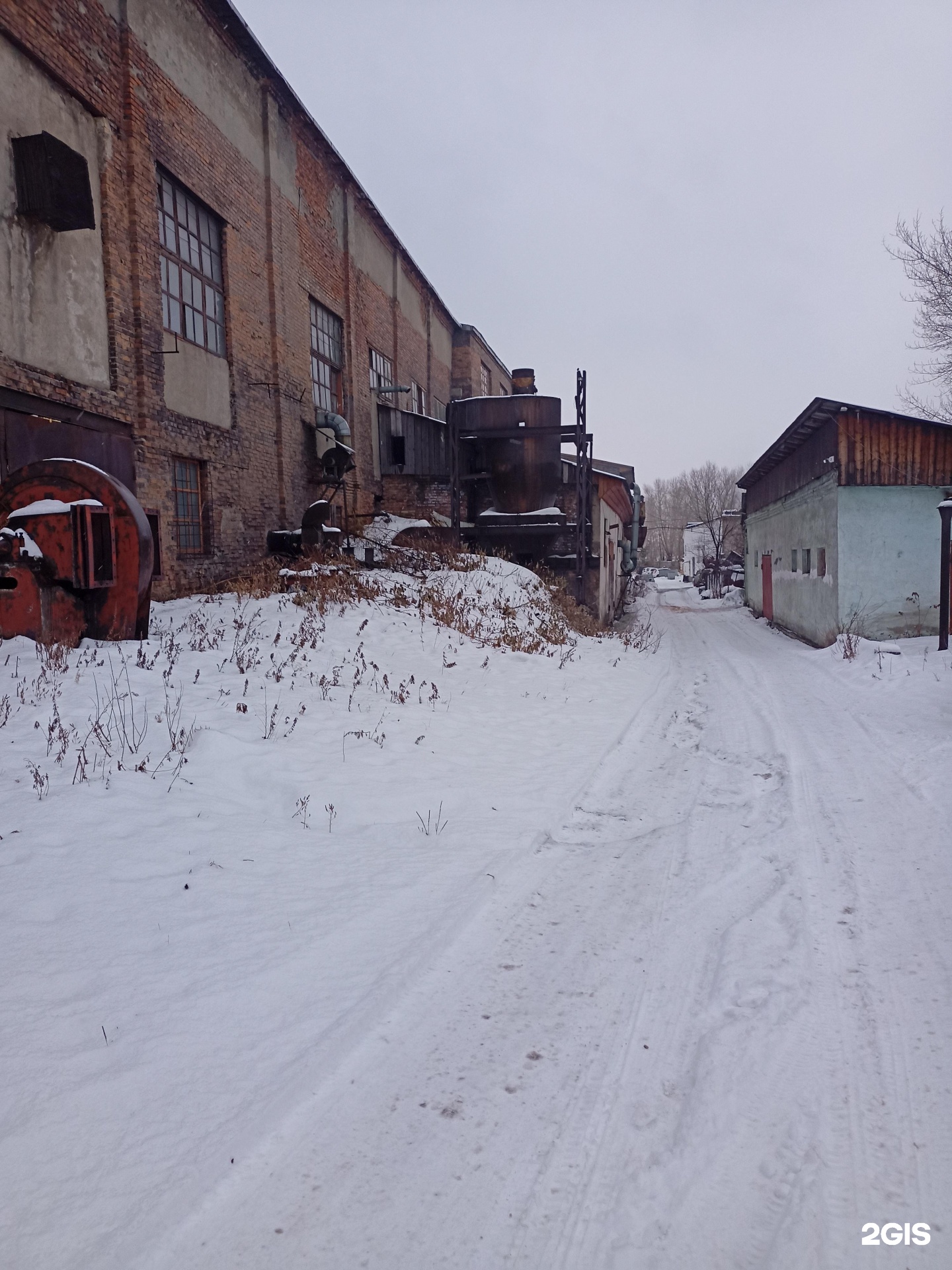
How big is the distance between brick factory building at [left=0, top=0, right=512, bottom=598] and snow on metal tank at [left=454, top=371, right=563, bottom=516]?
324 cm

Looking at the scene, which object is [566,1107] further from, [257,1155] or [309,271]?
[309,271]

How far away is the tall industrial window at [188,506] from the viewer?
11750 mm

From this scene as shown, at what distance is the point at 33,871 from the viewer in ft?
11.4

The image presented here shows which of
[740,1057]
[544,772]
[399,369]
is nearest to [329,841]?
[544,772]

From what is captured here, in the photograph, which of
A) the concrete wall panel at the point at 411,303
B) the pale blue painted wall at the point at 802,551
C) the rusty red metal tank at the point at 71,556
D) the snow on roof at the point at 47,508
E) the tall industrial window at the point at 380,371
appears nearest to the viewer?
the rusty red metal tank at the point at 71,556

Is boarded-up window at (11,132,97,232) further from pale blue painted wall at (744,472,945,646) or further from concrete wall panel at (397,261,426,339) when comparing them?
concrete wall panel at (397,261,426,339)

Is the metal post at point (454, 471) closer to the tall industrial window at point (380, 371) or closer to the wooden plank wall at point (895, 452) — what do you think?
the tall industrial window at point (380, 371)

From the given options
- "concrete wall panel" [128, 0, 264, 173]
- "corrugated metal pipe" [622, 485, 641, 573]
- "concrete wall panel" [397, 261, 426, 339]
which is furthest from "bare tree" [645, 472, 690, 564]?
"concrete wall panel" [128, 0, 264, 173]

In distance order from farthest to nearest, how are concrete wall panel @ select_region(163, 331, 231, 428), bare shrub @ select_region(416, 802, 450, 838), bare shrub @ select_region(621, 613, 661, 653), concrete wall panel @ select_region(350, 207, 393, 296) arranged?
1. concrete wall panel @ select_region(350, 207, 393, 296)
2. bare shrub @ select_region(621, 613, 661, 653)
3. concrete wall panel @ select_region(163, 331, 231, 428)
4. bare shrub @ select_region(416, 802, 450, 838)

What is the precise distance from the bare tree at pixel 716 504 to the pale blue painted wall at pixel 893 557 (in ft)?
53.2

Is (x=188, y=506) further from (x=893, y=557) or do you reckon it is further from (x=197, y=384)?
(x=893, y=557)

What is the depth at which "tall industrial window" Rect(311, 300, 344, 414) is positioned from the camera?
16.9 m

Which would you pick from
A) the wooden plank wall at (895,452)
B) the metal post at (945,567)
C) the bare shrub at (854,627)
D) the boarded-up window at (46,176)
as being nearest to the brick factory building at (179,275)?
the boarded-up window at (46,176)

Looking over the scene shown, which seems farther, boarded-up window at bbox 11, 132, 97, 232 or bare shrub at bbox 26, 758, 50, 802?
boarded-up window at bbox 11, 132, 97, 232
